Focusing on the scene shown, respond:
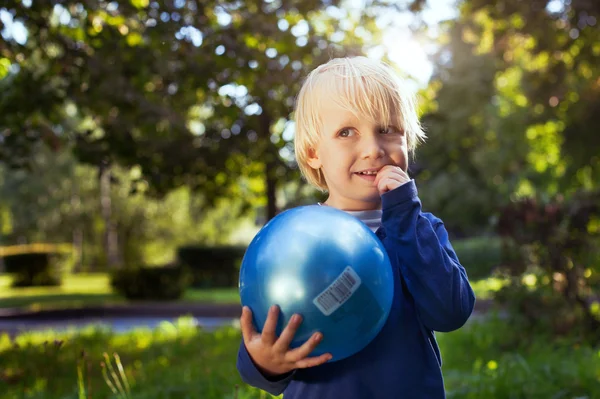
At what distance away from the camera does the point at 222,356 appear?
22.5 ft

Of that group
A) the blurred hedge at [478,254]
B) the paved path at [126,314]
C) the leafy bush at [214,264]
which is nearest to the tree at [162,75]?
the paved path at [126,314]

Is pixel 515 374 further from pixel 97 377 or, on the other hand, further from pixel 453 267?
pixel 97 377

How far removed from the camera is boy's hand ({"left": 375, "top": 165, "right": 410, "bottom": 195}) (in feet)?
6.24

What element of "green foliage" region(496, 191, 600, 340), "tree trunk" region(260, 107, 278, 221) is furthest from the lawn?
"green foliage" region(496, 191, 600, 340)

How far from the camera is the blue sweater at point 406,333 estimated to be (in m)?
1.87

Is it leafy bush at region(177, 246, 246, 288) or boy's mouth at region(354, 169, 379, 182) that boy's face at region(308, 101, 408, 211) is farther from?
leafy bush at region(177, 246, 246, 288)

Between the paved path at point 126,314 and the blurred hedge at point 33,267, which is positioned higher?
the paved path at point 126,314

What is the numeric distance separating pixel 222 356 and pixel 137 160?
7.14 ft

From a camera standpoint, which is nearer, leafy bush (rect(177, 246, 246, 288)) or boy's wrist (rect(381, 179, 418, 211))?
boy's wrist (rect(381, 179, 418, 211))

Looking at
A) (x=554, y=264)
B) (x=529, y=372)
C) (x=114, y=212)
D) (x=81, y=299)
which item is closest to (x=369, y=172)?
(x=529, y=372)

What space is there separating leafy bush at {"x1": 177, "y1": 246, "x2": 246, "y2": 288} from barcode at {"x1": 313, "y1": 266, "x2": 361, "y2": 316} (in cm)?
1926

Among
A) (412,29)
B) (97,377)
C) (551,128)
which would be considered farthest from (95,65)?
(551,128)

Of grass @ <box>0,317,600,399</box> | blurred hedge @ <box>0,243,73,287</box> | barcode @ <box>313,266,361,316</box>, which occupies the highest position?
barcode @ <box>313,266,361,316</box>

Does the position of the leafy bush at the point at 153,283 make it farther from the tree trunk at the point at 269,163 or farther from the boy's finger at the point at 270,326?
the boy's finger at the point at 270,326
